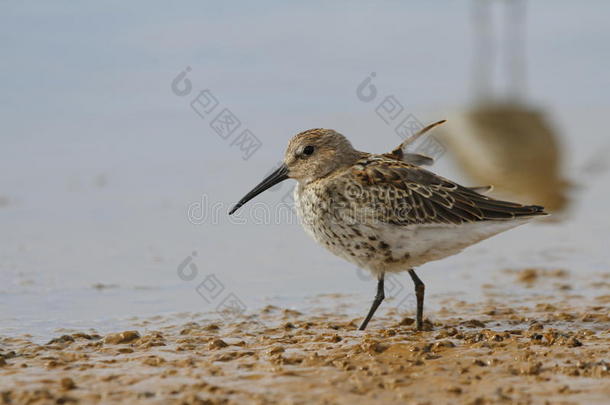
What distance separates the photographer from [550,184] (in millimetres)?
11852

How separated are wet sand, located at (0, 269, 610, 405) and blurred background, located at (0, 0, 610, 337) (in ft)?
2.22

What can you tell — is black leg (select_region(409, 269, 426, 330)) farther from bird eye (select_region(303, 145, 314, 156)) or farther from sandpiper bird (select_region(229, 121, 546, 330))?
bird eye (select_region(303, 145, 314, 156))

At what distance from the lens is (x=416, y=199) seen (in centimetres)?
698

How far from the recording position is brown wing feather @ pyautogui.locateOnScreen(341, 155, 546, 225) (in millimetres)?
6859

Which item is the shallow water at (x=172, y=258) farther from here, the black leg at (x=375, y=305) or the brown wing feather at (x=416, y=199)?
the brown wing feather at (x=416, y=199)

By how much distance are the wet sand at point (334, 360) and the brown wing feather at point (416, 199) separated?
0.83m

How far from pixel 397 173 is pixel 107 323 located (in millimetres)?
2521

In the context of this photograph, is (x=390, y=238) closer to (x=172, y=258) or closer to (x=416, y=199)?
(x=416, y=199)

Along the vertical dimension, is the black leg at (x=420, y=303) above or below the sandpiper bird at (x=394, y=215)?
below

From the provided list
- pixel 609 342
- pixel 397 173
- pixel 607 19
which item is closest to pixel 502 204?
pixel 397 173

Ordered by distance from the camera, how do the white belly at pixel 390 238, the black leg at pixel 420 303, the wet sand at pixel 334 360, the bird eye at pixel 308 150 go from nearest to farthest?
1. the wet sand at pixel 334 360
2. the white belly at pixel 390 238
3. the black leg at pixel 420 303
4. the bird eye at pixel 308 150

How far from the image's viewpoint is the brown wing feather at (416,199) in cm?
686

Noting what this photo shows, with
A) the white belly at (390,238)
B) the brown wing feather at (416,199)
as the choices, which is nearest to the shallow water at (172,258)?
the white belly at (390,238)

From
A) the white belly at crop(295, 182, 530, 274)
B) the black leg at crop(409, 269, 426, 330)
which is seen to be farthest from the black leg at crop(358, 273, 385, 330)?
the black leg at crop(409, 269, 426, 330)
